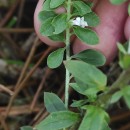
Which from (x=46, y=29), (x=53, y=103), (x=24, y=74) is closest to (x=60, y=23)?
(x=46, y=29)

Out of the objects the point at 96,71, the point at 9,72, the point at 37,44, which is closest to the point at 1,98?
the point at 9,72

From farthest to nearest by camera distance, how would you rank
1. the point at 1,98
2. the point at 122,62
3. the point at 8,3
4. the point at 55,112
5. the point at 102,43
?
the point at 8,3 → the point at 1,98 → the point at 102,43 → the point at 55,112 → the point at 122,62

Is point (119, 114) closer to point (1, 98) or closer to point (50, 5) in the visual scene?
point (1, 98)

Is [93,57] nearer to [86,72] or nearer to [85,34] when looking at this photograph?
[85,34]

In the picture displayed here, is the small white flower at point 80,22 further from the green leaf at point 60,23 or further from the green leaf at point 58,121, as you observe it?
the green leaf at point 58,121

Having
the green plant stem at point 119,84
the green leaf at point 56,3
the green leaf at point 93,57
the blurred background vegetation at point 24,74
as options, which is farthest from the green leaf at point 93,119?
the blurred background vegetation at point 24,74
